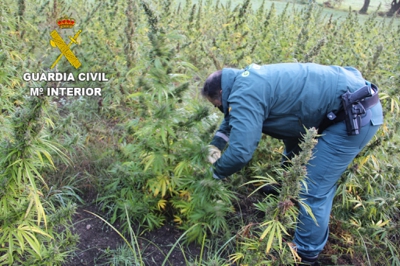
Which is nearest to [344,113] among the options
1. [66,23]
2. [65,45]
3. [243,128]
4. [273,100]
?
[273,100]

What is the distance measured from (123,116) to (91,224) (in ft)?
4.34

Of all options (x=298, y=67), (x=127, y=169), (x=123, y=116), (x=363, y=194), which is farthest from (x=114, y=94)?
(x=363, y=194)

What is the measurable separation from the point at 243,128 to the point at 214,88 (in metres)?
0.45

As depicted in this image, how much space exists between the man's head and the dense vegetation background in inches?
5.0

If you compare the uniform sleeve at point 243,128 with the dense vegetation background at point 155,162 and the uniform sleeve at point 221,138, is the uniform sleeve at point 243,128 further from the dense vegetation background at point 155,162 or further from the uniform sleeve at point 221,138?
the uniform sleeve at point 221,138

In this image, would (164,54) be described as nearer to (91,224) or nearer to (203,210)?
(203,210)

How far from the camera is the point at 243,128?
244cm

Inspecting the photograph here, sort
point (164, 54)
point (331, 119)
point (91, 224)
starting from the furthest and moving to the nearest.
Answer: point (91, 224)
point (331, 119)
point (164, 54)

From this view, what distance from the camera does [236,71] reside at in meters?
2.67

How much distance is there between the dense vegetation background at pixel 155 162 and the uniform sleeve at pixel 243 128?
0.64ft

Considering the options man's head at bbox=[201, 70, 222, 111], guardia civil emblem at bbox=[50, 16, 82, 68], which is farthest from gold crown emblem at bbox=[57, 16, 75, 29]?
man's head at bbox=[201, 70, 222, 111]

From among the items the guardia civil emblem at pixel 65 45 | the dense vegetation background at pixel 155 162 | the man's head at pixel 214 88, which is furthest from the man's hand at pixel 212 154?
the guardia civil emblem at pixel 65 45

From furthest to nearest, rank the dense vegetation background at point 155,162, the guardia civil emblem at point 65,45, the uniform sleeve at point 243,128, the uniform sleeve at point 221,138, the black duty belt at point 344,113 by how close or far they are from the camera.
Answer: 1. the guardia civil emblem at point 65,45
2. the uniform sleeve at point 221,138
3. the black duty belt at point 344,113
4. the uniform sleeve at point 243,128
5. the dense vegetation background at point 155,162

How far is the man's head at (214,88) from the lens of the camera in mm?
2682
